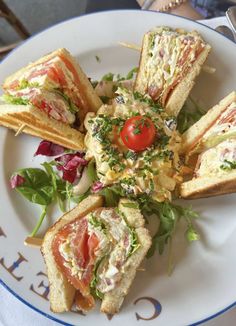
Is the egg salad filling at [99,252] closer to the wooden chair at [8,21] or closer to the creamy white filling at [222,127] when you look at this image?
the creamy white filling at [222,127]

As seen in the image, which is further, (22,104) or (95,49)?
(95,49)

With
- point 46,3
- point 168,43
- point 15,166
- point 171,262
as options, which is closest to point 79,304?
point 171,262

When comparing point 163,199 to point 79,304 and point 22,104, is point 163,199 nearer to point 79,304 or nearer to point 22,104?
point 79,304

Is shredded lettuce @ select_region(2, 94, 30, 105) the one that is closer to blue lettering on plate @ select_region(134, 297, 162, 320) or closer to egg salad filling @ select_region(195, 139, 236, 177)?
egg salad filling @ select_region(195, 139, 236, 177)

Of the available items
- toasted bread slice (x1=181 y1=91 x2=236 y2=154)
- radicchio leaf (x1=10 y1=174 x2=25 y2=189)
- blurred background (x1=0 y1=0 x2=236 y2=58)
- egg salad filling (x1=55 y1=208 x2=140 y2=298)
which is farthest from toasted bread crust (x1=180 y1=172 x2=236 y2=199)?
blurred background (x1=0 y1=0 x2=236 y2=58)

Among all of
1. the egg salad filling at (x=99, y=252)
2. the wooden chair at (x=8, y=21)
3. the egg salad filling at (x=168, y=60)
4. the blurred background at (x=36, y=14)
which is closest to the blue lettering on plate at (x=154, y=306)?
the egg salad filling at (x=99, y=252)

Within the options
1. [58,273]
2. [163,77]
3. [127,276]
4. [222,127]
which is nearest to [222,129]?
[222,127]

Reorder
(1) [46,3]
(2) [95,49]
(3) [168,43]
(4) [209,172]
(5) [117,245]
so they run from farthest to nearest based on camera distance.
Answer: (1) [46,3] → (2) [95,49] → (3) [168,43] → (4) [209,172] → (5) [117,245]
